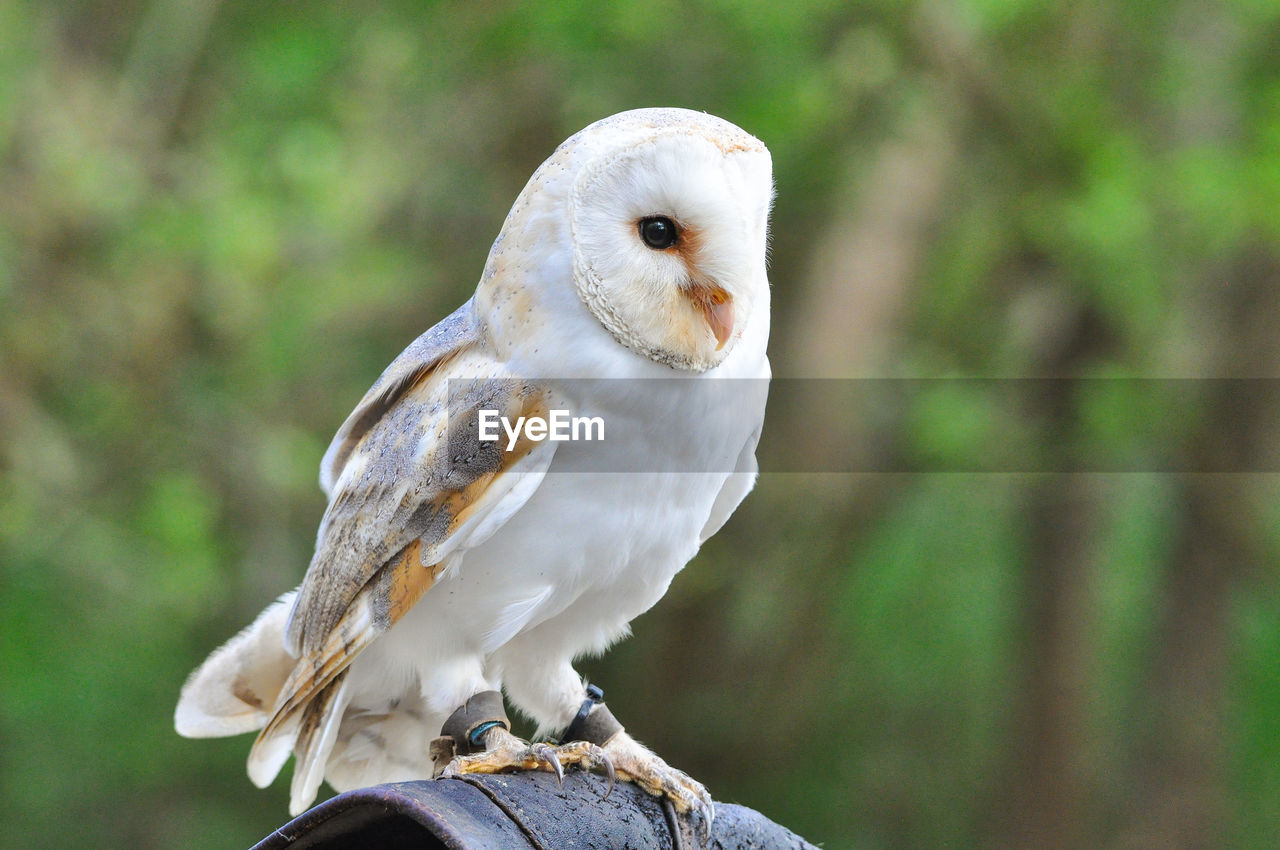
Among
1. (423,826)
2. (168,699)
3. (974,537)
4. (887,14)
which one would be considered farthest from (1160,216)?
A: (168,699)

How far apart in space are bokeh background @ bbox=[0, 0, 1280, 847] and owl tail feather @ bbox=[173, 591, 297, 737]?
6.32 feet

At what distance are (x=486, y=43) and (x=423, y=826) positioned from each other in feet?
9.62

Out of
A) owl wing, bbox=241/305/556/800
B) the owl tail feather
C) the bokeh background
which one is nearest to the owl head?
owl wing, bbox=241/305/556/800

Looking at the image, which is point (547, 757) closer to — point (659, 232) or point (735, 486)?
point (735, 486)

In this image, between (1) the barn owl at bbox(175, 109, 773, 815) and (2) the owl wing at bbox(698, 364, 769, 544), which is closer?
(1) the barn owl at bbox(175, 109, 773, 815)

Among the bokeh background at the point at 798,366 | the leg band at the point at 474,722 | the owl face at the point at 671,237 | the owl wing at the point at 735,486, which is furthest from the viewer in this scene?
the bokeh background at the point at 798,366

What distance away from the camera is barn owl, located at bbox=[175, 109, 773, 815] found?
133 cm

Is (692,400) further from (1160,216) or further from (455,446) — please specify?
(1160,216)

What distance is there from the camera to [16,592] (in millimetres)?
4234

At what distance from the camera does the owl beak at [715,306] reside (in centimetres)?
133

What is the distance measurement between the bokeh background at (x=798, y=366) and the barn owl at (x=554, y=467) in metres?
2.01

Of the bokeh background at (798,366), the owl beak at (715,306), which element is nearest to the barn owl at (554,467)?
the owl beak at (715,306)

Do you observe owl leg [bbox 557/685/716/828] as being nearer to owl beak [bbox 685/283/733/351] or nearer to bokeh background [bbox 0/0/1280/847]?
owl beak [bbox 685/283/733/351]

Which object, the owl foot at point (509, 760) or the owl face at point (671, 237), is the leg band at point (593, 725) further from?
the owl face at point (671, 237)
